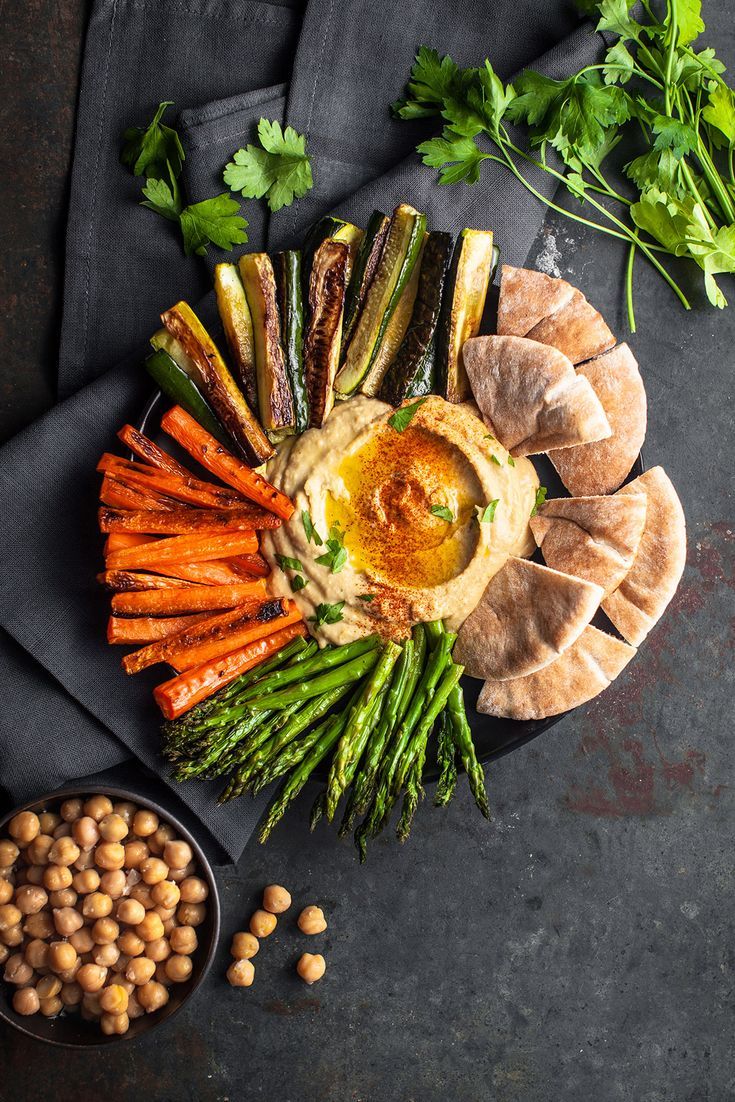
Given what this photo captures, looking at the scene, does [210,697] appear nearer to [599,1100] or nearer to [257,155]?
[257,155]

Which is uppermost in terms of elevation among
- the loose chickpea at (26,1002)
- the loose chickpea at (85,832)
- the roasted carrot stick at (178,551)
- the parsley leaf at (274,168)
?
the parsley leaf at (274,168)

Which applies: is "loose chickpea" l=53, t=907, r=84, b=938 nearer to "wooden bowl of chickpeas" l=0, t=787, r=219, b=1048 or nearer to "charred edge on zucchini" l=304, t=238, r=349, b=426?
"wooden bowl of chickpeas" l=0, t=787, r=219, b=1048

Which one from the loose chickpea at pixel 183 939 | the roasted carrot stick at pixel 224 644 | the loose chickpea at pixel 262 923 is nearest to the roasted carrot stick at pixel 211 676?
the roasted carrot stick at pixel 224 644

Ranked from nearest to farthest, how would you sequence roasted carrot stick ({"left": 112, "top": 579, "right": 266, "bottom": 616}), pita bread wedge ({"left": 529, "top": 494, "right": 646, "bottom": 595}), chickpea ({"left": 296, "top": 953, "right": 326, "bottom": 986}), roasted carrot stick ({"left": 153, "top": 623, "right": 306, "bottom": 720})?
1. roasted carrot stick ({"left": 153, "top": 623, "right": 306, "bottom": 720})
2. roasted carrot stick ({"left": 112, "top": 579, "right": 266, "bottom": 616})
3. pita bread wedge ({"left": 529, "top": 494, "right": 646, "bottom": 595})
4. chickpea ({"left": 296, "top": 953, "right": 326, "bottom": 986})

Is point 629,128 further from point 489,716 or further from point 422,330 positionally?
point 489,716

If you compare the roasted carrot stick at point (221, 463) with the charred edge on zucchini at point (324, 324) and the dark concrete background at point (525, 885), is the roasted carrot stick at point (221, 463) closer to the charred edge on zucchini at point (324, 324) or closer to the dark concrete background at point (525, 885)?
the charred edge on zucchini at point (324, 324)

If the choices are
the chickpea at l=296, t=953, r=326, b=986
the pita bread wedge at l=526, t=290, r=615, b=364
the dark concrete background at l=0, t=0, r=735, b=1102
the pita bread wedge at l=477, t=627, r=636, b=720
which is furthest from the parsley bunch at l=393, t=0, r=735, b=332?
the chickpea at l=296, t=953, r=326, b=986
